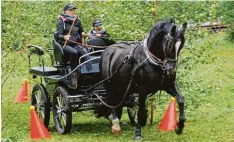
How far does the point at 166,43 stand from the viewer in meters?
8.53

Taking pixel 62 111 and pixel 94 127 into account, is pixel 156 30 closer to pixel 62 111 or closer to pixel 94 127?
pixel 62 111

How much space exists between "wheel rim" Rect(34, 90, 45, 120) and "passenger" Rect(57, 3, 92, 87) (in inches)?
50.4

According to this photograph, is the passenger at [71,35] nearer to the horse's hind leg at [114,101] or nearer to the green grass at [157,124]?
the horse's hind leg at [114,101]

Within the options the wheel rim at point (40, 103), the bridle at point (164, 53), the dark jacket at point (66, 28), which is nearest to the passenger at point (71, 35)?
the dark jacket at point (66, 28)

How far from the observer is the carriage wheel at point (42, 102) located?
35.7 ft

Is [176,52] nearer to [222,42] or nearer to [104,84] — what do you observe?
[104,84]

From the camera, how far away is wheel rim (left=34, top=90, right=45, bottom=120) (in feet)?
36.7

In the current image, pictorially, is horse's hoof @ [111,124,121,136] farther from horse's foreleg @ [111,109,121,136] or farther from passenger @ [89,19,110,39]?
passenger @ [89,19,110,39]

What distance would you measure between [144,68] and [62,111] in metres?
2.14

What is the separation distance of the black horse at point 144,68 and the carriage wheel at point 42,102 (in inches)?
49.6

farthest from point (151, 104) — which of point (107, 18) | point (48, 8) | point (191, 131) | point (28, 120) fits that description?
point (48, 8)

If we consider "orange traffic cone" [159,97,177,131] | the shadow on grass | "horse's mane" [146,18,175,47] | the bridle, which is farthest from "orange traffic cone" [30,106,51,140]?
"horse's mane" [146,18,175,47]

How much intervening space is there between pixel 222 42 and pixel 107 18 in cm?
1569

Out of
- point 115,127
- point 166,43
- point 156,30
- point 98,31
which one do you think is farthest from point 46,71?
point 166,43
